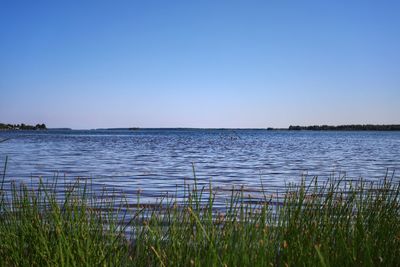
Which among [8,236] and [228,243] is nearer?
[228,243]

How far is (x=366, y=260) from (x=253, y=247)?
971mm

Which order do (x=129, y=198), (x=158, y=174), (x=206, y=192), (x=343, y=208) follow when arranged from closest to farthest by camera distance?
1. (x=343, y=208)
2. (x=129, y=198)
3. (x=206, y=192)
4. (x=158, y=174)

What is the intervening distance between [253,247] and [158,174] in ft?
48.6

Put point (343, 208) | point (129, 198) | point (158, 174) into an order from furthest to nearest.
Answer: point (158, 174), point (129, 198), point (343, 208)

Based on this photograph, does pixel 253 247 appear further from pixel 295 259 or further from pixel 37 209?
pixel 37 209

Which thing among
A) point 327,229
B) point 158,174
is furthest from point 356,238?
point 158,174

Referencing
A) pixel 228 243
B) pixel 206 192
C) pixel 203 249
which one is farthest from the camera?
pixel 206 192

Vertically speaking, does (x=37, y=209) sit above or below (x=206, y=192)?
above

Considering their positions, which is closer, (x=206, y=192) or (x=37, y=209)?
(x=37, y=209)

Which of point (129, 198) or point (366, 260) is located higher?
point (366, 260)

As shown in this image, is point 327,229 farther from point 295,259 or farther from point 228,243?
point 228,243

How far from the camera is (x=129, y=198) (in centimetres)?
1225

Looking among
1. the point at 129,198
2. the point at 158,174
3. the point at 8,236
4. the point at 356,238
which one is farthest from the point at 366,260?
the point at 158,174

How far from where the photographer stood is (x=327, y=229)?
4484 mm
